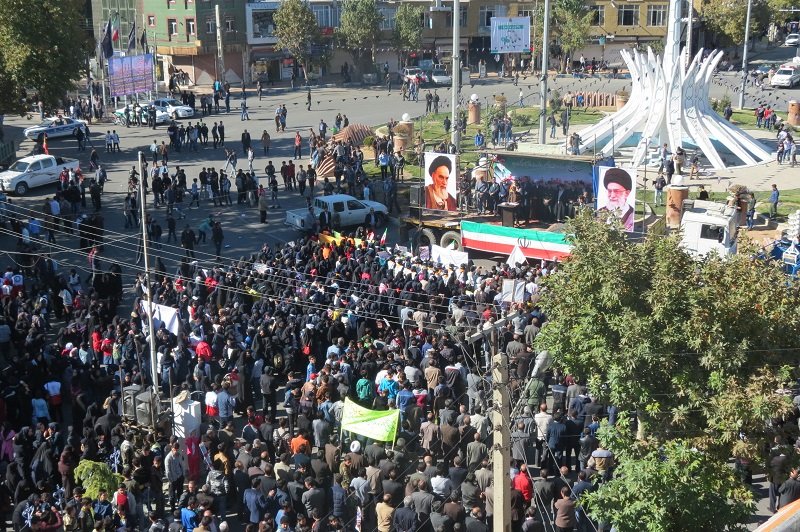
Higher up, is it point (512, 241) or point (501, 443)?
point (501, 443)

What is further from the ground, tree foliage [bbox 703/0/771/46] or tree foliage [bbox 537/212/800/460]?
tree foliage [bbox 703/0/771/46]

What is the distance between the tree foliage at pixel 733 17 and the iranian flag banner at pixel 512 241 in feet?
171

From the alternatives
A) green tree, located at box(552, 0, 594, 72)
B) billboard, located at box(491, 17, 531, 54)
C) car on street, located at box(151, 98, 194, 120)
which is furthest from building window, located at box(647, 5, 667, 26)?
car on street, located at box(151, 98, 194, 120)

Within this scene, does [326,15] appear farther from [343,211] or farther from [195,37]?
[343,211]

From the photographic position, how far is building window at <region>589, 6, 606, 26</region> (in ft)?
269

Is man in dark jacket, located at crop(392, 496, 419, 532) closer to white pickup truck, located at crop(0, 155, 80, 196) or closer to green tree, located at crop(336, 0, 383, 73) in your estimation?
white pickup truck, located at crop(0, 155, 80, 196)

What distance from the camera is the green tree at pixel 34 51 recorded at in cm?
4184

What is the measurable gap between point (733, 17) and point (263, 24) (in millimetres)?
32891

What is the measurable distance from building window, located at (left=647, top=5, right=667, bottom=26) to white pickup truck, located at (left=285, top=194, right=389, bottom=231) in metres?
52.3

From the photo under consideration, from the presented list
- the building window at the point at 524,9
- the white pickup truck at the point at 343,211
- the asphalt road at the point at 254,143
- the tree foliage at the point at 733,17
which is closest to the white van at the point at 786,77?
the asphalt road at the point at 254,143

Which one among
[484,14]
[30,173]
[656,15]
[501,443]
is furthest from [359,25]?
[501,443]

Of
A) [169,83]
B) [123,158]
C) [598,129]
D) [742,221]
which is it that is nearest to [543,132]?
[598,129]

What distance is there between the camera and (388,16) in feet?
254

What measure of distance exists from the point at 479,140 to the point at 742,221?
16843 millimetres
